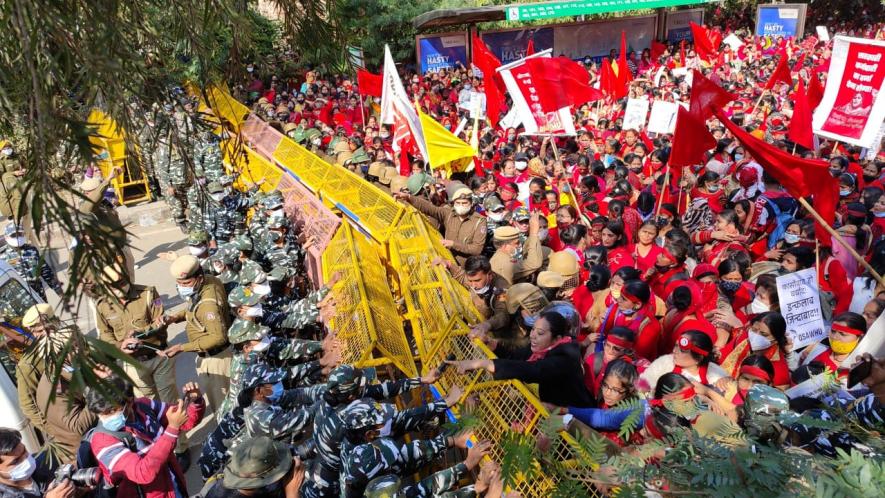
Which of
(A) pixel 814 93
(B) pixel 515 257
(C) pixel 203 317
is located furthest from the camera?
(A) pixel 814 93

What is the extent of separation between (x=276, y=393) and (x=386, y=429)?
2.73 ft

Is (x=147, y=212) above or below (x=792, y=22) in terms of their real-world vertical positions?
below

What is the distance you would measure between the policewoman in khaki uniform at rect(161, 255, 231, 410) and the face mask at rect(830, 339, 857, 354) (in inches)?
173

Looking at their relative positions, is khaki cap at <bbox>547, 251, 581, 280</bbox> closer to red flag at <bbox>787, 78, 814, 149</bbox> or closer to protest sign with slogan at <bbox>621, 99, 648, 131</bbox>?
red flag at <bbox>787, 78, 814, 149</bbox>

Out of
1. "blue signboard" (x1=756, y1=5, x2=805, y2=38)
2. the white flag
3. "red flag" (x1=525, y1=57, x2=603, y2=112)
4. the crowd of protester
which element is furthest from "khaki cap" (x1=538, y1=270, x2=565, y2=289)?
"blue signboard" (x1=756, y1=5, x2=805, y2=38)

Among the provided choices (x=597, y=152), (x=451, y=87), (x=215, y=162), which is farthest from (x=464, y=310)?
(x=451, y=87)

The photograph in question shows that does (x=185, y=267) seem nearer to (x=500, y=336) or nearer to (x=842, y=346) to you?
(x=500, y=336)

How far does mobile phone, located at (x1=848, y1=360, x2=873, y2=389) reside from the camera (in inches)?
123

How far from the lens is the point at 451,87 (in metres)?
19.6

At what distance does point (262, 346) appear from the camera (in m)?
4.10

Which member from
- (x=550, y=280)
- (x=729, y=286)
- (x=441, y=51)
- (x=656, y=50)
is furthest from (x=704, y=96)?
(x=656, y=50)

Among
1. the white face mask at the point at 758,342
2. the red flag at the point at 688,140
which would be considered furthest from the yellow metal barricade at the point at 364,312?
the red flag at the point at 688,140

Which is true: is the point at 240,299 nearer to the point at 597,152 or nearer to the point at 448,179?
the point at 448,179

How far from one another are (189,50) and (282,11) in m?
0.63
